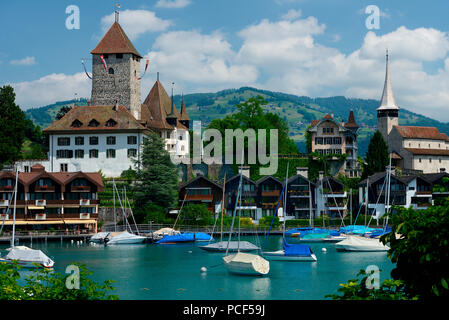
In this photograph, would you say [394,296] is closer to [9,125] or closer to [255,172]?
[255,172]

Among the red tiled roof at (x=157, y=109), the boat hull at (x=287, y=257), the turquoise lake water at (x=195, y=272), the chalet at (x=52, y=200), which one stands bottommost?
the turquoise lake water at (x=195, y=272)

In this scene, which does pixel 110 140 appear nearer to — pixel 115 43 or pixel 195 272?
pixel 115 43

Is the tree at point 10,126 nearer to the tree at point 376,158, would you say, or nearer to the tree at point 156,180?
the tree at point 156,180

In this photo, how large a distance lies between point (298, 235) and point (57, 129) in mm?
33690

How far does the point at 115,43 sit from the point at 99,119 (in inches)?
471

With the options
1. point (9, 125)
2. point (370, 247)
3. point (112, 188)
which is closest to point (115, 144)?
point (112, 188)

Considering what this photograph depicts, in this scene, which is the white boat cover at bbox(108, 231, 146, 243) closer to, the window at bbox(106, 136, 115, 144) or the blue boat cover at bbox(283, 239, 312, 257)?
the window at bbox(106, 136, 115, 144)

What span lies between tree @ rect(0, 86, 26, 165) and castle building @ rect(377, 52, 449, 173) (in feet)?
173

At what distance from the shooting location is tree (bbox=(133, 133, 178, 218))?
234 feet

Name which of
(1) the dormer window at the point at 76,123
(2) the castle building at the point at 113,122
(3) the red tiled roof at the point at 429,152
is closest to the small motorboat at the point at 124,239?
(2) the castle building at the point at 113,122

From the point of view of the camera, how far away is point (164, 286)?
3838 cm

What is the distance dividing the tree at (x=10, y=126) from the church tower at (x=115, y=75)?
1070 cm

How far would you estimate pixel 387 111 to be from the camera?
99688mm

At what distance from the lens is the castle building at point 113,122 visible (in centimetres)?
7931
